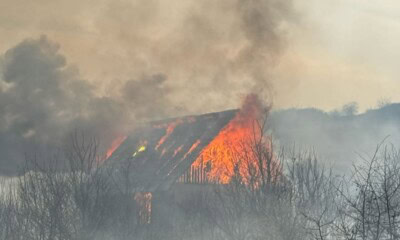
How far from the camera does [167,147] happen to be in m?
40.5

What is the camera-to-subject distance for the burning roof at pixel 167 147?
36341 millimetres

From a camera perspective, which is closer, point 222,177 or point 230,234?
point 230,234

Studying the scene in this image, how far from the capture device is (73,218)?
21125 millimetres

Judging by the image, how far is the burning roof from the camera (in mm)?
36341

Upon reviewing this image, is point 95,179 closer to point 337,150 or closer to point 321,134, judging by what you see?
point 337,150

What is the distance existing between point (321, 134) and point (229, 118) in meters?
33.0

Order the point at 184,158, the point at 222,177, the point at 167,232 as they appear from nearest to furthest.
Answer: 1. the point at 167,232
2. the point at 222,177
3. the point at 184,158

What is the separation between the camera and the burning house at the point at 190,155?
35.0 metres

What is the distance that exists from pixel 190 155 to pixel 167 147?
12.8 ft

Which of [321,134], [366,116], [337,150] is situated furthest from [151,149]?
[366,116]

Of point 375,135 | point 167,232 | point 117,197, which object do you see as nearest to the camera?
point 117,197

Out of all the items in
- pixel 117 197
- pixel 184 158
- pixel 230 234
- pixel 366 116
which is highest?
pixel 366 116

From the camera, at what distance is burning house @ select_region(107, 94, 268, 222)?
115 feet

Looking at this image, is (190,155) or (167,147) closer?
(190,155)
